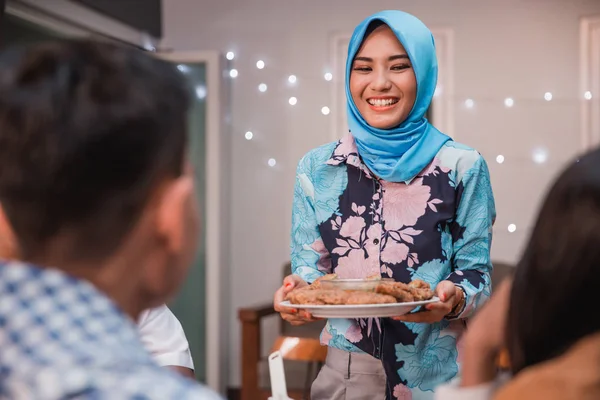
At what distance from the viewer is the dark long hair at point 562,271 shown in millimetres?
652

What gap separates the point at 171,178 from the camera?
66 cm

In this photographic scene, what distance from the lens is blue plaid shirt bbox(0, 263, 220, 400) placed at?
54 centimetres

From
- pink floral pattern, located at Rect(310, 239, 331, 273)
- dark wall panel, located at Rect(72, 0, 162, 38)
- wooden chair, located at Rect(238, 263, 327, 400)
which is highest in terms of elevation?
dark wall panel, located at Rect(72, 0, 162, 38)

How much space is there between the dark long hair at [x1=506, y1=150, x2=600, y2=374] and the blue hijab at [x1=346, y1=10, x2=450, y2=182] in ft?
3.05

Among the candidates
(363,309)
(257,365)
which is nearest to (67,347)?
(363,309)

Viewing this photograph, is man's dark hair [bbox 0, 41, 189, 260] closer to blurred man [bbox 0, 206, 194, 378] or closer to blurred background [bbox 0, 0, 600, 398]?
blurred man [bbox 0, 206, 194, 378]

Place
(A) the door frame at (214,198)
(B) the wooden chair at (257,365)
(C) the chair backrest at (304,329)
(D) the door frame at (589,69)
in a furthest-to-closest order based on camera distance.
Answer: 1. (A) the door frame at (214,198)
2. (D) the door frame at (589,69)
3. (C) the chair backrest at (304,329)
4. (B) the wooden chair at (257,365)

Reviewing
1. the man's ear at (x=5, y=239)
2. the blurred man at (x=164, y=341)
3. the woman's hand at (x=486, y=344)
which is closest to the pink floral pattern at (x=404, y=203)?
the blurred man at (x=164, y=341)

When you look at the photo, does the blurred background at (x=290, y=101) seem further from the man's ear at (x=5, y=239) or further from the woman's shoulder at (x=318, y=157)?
the man's ear at (x=5, y=239)

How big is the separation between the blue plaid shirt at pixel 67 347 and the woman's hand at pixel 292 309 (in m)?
0.86

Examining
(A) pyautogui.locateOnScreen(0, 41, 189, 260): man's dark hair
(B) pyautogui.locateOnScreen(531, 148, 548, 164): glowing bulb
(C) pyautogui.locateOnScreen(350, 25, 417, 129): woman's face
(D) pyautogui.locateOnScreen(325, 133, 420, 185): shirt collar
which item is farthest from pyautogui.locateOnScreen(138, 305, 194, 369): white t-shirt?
(B) pyautogui.locateOnScreen(531, 148, 548, 164): glowing bulb

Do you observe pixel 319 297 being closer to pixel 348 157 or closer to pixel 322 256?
pixel 322 256

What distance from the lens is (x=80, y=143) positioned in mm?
596

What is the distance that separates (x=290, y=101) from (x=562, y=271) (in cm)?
393
